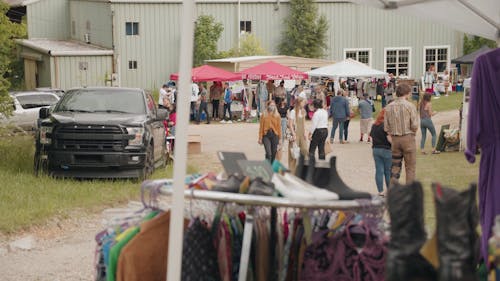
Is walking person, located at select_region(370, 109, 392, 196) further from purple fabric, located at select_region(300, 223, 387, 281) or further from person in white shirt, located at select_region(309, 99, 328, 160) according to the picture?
purple fabric, located at select_region(300, 223, 387, 281)

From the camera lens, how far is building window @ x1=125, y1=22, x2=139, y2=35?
41.1 m

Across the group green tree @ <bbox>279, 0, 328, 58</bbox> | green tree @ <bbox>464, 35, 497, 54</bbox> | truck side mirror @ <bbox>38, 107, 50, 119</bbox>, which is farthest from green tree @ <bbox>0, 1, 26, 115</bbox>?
green tree @ <bbox>464, 35, 497, 54</bbox>

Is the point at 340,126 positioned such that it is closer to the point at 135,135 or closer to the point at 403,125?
the point at 135,135

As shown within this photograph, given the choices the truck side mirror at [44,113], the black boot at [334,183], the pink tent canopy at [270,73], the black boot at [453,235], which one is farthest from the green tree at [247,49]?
the black boot at [453,235]

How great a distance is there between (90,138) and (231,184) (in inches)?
392

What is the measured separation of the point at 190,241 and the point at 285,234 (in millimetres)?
536

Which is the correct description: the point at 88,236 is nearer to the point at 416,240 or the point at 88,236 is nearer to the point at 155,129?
the point at 155,129

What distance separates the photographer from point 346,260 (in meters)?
3.88

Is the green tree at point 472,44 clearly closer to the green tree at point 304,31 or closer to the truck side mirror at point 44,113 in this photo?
the green tree at point 304,31

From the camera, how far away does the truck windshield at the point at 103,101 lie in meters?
14.3

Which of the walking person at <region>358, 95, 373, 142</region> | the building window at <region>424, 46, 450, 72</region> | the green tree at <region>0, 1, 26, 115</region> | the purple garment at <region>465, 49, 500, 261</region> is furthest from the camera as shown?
the building window at <region>424, 46, 450, 72</region>

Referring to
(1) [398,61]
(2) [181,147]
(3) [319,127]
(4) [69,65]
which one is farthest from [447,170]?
(1) [398,61]

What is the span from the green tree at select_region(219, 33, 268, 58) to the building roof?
6208 mm

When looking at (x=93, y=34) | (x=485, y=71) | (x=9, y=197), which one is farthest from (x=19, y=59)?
(x=485, y=71)
